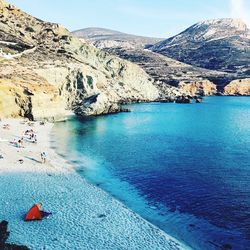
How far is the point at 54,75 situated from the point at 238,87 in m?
117

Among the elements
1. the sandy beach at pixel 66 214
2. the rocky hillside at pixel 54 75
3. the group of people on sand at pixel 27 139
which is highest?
the rocky hillside at pixel 54 75

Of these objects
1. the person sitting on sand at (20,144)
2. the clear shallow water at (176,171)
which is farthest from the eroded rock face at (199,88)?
the person sitting on sand at (20,144)

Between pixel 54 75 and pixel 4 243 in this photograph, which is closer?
pixel 4 243

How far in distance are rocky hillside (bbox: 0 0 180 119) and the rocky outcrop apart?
2152 inches

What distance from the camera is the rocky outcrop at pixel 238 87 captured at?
178 m

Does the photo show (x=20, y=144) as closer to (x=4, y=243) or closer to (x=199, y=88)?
(x=4, y=243)

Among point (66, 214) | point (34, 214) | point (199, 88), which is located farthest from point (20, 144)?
point (199, 88)

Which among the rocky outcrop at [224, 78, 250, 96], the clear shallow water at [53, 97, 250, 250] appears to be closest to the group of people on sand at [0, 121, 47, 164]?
the clear shallow water at [53, 97, 250, 250]

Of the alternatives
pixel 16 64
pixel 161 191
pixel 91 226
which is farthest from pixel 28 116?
pixel 91 226

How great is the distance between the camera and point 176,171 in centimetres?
3769

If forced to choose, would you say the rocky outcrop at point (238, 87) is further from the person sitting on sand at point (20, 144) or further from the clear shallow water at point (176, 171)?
the person sitting on sand at point (20, 144)

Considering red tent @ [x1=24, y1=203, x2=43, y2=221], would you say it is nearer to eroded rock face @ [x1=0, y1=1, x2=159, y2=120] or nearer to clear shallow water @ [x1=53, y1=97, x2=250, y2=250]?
clear shallow water @ [x1=53, y1=97, x2=250, y2=250]

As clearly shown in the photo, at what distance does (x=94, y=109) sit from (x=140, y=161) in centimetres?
4216

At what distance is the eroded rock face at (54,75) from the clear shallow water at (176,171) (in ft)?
26.5
